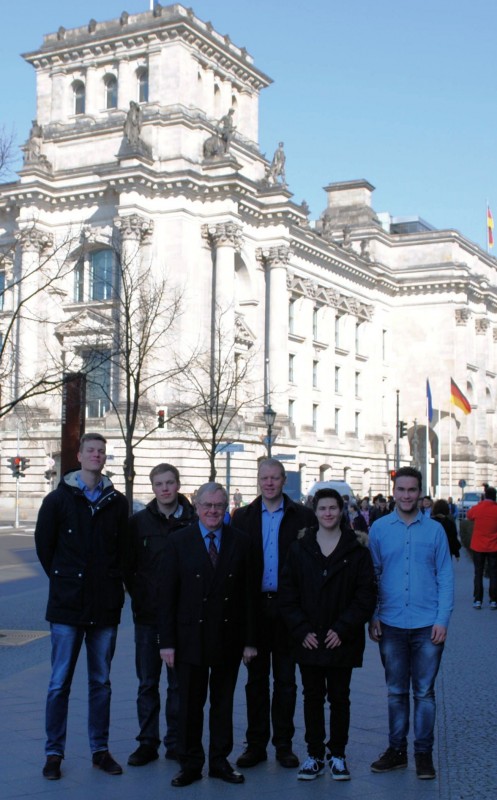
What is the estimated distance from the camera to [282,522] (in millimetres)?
8789

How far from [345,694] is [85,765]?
6.33ft

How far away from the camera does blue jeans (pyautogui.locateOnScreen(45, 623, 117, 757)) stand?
26.6 feet

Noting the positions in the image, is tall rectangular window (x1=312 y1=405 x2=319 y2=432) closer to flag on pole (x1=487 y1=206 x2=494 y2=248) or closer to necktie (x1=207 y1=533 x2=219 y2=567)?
flag on pole (x1=487 y1=206 x2=494 y2=248)

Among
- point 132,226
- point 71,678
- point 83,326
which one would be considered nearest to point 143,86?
point 132,226

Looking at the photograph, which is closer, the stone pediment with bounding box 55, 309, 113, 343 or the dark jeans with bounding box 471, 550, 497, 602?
the dark jeans with bounding box 471, 550, 497, 602

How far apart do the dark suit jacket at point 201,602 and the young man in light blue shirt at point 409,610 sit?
3.33 feet

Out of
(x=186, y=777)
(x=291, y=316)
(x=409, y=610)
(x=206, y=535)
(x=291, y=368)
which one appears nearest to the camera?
(x=186, y=777)

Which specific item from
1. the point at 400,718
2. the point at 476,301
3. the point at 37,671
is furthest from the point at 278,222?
the point at 400,718

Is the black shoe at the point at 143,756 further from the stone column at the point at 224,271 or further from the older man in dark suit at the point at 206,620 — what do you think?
the stone column at the point at 224,271

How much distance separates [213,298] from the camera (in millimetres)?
57062

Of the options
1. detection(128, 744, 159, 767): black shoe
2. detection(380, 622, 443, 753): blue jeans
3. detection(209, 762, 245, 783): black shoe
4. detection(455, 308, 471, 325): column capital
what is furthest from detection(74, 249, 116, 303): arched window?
detection(209, 762, 245, 783): black shoe

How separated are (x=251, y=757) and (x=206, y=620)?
45.0 inches

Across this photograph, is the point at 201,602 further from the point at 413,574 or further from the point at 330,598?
the point at 413,574

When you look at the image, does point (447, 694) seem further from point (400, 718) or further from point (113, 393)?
point (113, 393)
